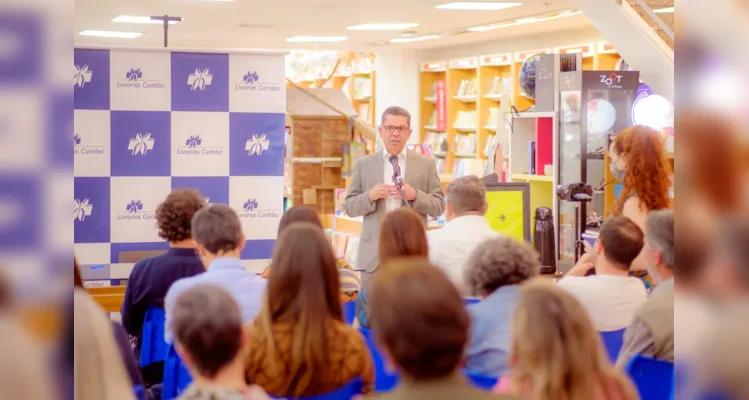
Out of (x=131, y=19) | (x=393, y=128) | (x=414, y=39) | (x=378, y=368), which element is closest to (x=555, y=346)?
(x=378, y=368)

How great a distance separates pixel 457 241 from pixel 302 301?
4.70 feet

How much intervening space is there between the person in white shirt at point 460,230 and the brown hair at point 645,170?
2.23 ft

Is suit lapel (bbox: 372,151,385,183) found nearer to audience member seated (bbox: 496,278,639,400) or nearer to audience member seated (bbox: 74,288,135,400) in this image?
audience member seated (bbox: 496,278,639,400)

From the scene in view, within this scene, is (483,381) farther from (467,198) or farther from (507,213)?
(507,213)

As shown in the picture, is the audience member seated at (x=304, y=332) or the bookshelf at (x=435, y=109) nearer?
the audience member seated at (x=304, y=332)

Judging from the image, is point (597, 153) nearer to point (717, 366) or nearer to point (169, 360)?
point (169, 360)

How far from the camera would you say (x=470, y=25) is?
36.8 ft

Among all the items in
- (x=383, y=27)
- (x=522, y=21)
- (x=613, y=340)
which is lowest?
(x=613, y=340)

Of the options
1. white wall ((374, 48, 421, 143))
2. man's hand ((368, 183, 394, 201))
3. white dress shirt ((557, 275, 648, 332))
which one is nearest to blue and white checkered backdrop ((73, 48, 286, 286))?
man's hand ((368, 183, 394, 201))

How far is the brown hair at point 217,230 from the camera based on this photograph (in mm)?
2789

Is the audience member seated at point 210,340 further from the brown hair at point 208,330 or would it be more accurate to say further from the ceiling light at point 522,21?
the ceiling light at point 522,21

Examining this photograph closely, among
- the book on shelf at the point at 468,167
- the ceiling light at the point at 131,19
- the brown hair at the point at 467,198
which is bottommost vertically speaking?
the brown hair at the point at 467,198

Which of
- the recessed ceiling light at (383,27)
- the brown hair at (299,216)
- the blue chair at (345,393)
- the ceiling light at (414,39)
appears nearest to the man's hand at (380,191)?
the brown hair at (299,216)

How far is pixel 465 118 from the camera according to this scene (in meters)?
13.9
